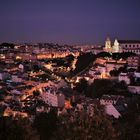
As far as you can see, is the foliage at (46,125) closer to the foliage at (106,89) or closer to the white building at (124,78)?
the foliage at (106,89)

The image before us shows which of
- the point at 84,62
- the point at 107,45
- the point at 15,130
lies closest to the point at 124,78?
the point at 84,62

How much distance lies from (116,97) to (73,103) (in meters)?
1.56

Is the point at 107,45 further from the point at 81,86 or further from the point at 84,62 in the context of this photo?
the point at 81,86

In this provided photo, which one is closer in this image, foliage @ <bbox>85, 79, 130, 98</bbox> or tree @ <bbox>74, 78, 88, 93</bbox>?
foliage @ <bbox>85, 79, 130, 98</bbox>

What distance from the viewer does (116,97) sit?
11.9 meters

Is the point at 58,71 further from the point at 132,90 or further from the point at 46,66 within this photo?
the point at 132,90

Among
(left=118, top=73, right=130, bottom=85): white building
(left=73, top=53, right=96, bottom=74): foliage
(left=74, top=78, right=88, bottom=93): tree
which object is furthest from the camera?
(left=73, top=53, right=96, bottom=74): foliage

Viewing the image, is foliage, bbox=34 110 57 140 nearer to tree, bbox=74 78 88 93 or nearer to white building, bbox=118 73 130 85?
white building, bbox=118 73 130 85

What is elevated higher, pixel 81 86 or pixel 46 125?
pixel 46 125

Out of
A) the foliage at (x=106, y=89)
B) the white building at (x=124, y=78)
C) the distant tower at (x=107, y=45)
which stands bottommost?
the foliage at (x=106, y=89)

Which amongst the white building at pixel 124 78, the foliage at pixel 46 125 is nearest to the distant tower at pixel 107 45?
the white building at pixel 124 78

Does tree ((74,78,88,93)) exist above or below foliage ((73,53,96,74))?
below

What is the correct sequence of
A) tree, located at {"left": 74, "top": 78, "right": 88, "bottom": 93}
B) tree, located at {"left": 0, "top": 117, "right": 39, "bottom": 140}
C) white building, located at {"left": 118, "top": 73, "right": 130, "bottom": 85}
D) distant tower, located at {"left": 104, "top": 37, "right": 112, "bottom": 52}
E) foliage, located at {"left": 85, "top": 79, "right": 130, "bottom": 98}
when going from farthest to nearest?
distant tower, located at {"left": 104, "top": 37, "right": 112, "bottom": 52}, tree, located at {"left": 74, "top": 78, "right": 88, "bottom": 93}, white building, located at {"left": 118, "top": 73, "right": 130, "bottom": 85}, foliage, located at {"left": 85, "top": 79, "right": 130, "bottom": 98}, tree, located at {"left": 0, "top": 117, "right": 39, "bottom": 140}

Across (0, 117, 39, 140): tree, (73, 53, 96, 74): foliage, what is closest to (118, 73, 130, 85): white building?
(73, 53, 96, 74): foliage
